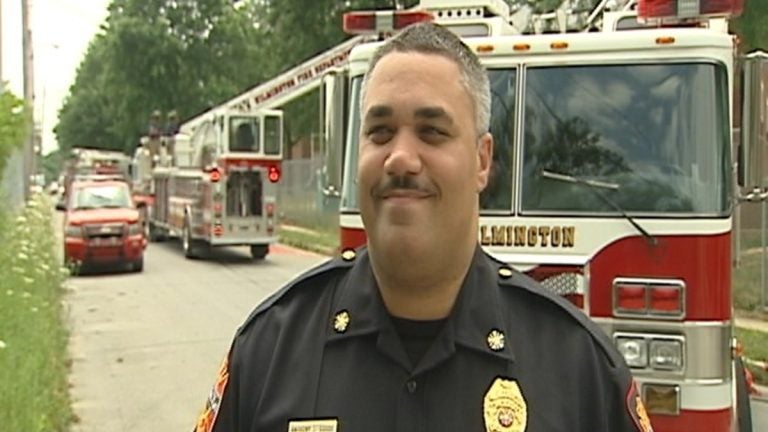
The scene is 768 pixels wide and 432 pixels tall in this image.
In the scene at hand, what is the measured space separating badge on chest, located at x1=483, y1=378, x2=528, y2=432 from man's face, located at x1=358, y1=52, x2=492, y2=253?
1.04 feet

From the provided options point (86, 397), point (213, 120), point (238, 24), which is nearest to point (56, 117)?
point (238, 24)

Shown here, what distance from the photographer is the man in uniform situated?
216cm

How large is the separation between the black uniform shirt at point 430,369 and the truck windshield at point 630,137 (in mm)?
3090

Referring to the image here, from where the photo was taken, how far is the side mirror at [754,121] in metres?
5.12

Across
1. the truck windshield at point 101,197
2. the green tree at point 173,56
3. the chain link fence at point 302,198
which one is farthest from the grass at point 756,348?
the green tree at point 173,56

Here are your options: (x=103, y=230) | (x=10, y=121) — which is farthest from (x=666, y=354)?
(x=103, y=230)

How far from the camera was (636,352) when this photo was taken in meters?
5.07

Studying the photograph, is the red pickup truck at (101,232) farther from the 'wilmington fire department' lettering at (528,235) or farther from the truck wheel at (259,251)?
the 'wilmington fire department' lettering at (528,235)

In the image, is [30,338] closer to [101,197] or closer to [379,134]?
[379,134]

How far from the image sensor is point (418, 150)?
2164mm

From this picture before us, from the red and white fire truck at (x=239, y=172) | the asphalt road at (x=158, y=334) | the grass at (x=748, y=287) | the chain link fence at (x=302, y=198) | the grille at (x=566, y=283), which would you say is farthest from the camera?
the chain link fence at (x=302, y=198)

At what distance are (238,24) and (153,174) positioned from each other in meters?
27.0

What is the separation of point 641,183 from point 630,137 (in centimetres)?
24

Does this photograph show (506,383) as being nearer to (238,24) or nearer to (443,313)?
(443,313)
